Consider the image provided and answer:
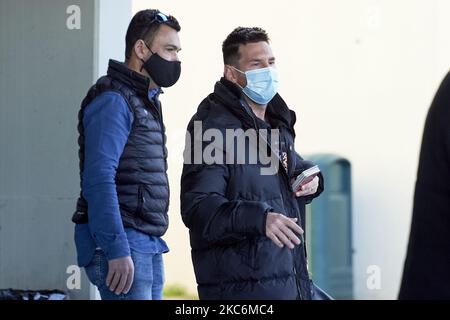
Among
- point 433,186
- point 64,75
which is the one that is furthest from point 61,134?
point 433,186

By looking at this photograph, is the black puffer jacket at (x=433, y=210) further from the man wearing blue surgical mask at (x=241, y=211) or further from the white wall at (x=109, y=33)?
the white wall at (x=109, y=33)

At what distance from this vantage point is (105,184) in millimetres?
3186

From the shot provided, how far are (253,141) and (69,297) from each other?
8.73ft

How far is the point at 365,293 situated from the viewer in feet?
23.0

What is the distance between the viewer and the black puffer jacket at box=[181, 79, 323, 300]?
3006 millimetres

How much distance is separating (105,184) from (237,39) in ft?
2.51

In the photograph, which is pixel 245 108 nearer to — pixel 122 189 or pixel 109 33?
pixel 122 189

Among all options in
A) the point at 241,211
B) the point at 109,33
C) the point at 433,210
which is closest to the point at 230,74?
the point at 241,211

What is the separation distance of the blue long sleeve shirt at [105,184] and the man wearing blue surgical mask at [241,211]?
24 centimetres

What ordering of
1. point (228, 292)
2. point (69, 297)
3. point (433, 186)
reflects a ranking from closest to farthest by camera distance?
point (433, 186) < point (228, 292) < point (69, 297)

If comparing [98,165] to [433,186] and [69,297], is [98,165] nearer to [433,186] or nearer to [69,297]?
[433,186]

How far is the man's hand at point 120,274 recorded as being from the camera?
3.17m

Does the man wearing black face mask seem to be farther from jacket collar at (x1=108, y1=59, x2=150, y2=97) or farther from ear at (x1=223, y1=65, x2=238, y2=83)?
ear at (x1=223, y1=65, x2=238, y2=83)

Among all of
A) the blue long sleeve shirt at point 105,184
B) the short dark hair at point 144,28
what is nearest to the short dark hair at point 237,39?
the short dark hair at point 144,28
